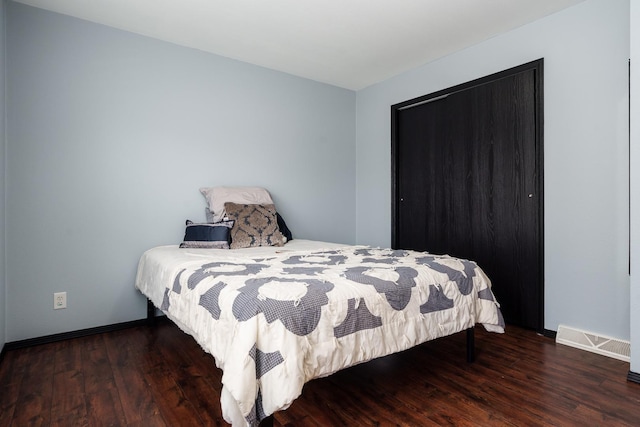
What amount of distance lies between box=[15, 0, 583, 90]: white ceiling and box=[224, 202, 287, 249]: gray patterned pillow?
1.39m

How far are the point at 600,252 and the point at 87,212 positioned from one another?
3.62 metres

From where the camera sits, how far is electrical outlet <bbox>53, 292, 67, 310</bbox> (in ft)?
8.35

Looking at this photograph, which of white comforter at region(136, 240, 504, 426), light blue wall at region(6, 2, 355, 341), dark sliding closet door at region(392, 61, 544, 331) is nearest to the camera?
white comforter at region(136, 240, 504, 426)

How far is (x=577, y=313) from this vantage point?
2.51 meters

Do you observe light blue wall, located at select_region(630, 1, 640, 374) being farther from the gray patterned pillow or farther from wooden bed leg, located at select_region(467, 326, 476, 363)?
the gray patterned pillow

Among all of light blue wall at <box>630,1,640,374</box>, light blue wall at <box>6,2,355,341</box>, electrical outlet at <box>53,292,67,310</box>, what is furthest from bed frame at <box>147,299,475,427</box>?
light blue wall at <box>630,1,640,374</box>

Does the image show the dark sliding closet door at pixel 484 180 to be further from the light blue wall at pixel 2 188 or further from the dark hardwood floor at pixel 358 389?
the light blue wall at pixel 2 188

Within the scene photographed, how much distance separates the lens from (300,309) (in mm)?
1323

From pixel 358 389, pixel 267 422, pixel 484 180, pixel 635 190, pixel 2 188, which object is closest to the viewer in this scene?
pixel 267 422

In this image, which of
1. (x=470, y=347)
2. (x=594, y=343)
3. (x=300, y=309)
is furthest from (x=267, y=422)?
(x=594, y=343)

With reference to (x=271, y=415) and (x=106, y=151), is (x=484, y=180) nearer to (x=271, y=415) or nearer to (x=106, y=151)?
(x=271, y=415)

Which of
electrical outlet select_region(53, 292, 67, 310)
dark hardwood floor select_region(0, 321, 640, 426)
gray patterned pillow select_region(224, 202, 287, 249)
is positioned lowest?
dark hardwood floor select_region(0, 321, 640, 426)

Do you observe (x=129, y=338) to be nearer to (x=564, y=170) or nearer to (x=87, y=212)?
(x=87, y=212)

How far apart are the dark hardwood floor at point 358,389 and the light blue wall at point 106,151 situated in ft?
1.45
